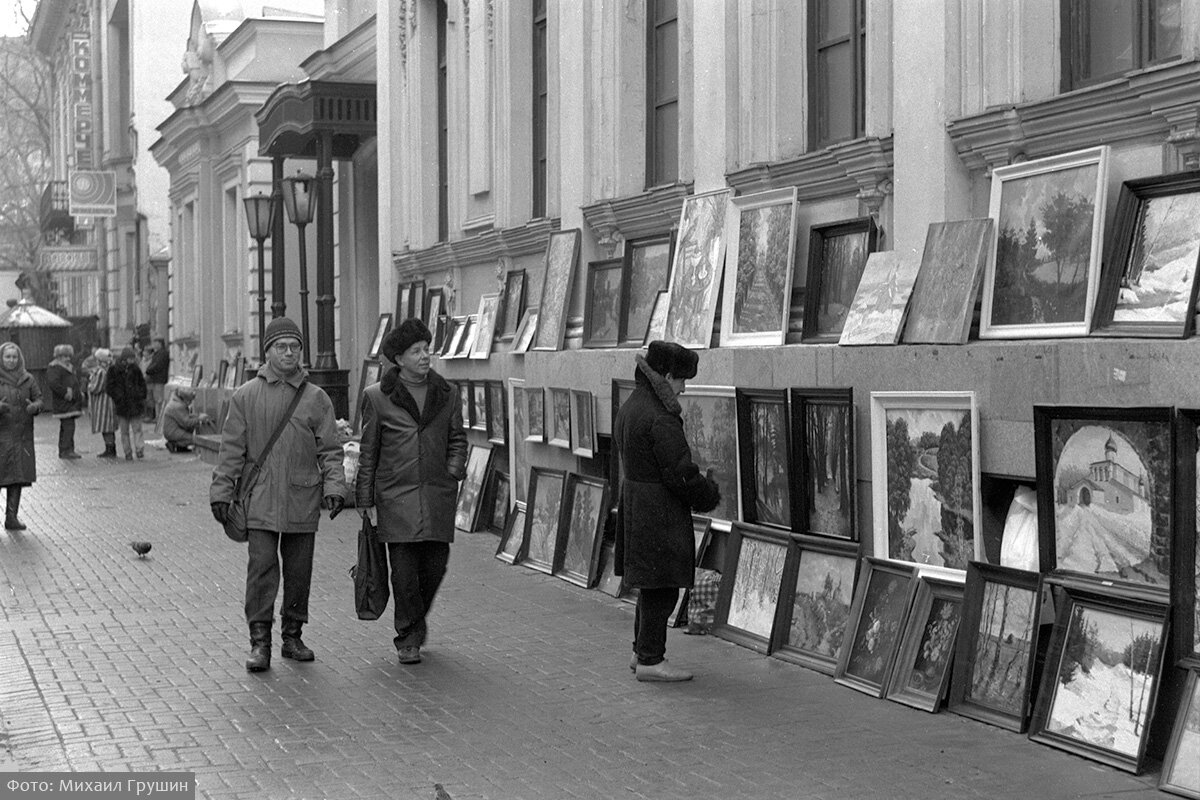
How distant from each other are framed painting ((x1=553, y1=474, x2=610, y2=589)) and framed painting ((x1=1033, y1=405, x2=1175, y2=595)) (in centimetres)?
477

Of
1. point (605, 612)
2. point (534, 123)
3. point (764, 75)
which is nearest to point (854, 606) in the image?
point (605, 612)

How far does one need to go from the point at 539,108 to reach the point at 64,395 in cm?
1181

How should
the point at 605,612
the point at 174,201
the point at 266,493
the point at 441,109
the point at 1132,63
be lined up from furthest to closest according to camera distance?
the point at 174,201, the point at 441,109, the point at 605,612, the point at 266,493, the point at 1132,63

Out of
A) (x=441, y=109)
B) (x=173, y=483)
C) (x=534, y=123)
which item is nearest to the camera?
(x=534, y=123)

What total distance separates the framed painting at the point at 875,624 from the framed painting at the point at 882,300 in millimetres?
1189

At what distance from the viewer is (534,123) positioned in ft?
53.5

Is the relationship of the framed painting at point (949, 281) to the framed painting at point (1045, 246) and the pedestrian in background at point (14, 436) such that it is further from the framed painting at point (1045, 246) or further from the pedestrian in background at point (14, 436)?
the pedestrian in background at point (14, 436)

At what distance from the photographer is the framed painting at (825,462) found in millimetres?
8758

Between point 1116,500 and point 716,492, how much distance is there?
2.13m

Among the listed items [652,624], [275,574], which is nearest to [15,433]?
[275,574]

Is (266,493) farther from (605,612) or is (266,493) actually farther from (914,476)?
(914,476)

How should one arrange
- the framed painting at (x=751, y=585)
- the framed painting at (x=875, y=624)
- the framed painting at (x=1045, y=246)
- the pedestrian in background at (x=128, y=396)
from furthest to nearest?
the pedestrian in background at (x=128, y=396)
the framed painting at (x=751, y=585)
the framed painting at (x=875, y=624)
the framed painting at (x=1045, y=246)

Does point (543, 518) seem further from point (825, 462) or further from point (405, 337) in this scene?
point (825, 462)

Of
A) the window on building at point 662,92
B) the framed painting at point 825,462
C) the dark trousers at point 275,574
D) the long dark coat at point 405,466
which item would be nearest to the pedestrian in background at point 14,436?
the window on building at point 662,92
